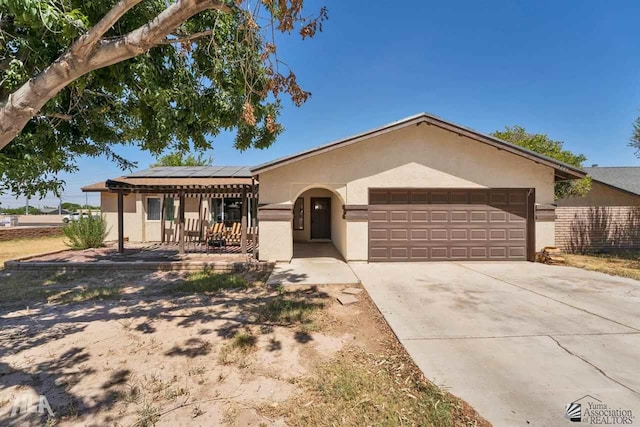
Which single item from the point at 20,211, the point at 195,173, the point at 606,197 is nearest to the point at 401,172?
the point at 195,173

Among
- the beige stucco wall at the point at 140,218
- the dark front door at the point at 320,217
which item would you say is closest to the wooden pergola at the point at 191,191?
the beige stucco wall at the point at 140,218

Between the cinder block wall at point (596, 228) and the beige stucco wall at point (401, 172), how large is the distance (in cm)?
313

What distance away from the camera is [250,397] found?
296cm

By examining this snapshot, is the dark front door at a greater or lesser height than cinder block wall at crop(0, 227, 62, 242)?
greater

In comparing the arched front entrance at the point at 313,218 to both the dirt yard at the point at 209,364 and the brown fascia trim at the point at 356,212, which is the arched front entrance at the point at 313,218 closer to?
the brown fascia trim at the point at 356,212

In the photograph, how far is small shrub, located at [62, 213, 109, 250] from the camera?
12102 mm

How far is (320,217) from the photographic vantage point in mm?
15336

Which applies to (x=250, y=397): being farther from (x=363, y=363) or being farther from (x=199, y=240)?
(x=199, y=240)

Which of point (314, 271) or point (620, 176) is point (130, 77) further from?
point (620, 176)

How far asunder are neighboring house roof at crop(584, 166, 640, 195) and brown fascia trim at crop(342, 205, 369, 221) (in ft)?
55.0

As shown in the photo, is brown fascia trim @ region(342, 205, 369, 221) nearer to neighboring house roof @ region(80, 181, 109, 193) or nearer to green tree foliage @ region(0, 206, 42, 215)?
neighboring house roof @ region(80, 181, 109, 193)

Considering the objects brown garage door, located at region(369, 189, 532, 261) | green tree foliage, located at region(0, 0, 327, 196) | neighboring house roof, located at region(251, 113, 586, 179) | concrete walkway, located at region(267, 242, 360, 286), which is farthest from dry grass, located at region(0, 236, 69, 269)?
brown garage door, located at region(369, 189, 532, 261)

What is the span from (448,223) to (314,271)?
16.6 feet

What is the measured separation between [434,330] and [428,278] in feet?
11.1
